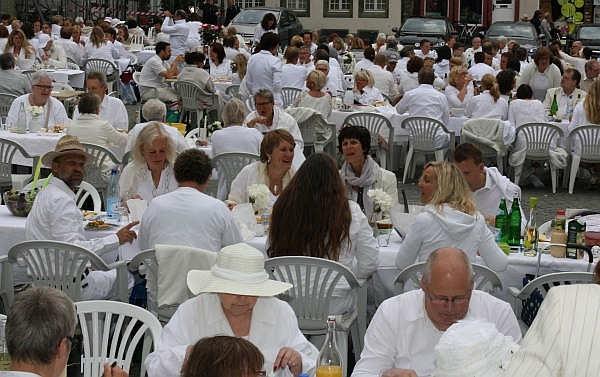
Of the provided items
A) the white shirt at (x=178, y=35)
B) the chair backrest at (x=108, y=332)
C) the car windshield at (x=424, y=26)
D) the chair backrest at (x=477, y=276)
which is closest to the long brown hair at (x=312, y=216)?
the chair backrest at (x=477, y=276)

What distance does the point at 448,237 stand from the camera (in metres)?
7.12

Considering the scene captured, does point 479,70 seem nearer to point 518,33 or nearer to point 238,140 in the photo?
point 238,140

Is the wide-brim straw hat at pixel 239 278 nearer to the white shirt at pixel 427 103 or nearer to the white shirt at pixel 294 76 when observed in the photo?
the white shirt at pixel 427 103

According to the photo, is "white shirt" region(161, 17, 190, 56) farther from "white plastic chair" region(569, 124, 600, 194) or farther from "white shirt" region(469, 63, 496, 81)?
"white plastic chair" region(569, 124, 600, 194)

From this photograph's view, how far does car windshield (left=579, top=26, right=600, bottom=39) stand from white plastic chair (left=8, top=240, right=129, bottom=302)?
2557cm

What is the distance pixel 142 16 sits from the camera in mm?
37469

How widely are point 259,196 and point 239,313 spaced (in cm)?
295

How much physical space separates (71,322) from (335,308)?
2.66 m

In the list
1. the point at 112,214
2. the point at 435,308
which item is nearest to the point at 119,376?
the point at 435,308

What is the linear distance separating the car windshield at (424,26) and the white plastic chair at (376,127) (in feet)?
62.7

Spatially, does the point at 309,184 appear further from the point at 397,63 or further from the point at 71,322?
the point at 397,63

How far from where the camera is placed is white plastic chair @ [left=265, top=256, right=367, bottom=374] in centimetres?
678

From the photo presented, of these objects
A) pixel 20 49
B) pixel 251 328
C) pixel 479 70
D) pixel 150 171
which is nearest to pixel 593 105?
pixel 150 171

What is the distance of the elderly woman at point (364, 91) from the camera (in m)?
15.6
